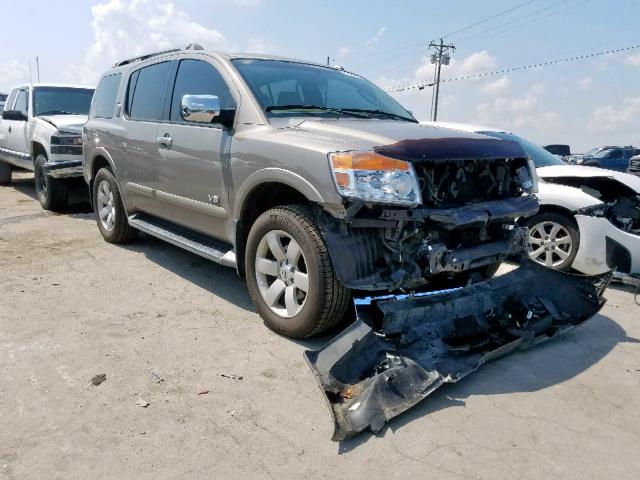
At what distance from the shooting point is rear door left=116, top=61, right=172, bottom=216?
467 cm

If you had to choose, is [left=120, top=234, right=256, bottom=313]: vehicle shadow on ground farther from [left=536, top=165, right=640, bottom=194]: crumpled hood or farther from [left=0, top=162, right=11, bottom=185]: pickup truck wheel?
[left=0, top=162, right=11, bottom=185]: pickup truck wheel

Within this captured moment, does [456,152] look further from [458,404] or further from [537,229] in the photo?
[537,229]

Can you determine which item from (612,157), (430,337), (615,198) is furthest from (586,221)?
(612,157)

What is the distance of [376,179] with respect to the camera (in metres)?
2.87

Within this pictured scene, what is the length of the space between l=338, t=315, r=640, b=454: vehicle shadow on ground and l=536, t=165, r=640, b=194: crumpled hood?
2.10 m

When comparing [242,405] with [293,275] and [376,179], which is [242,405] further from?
[376,179]

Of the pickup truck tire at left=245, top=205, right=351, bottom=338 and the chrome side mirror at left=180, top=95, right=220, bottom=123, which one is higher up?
the chrome side mirror at left=180, top=95, right=220, bottom=123

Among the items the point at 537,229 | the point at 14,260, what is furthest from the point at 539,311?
the point at 14,260

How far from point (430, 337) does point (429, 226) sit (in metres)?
0.65

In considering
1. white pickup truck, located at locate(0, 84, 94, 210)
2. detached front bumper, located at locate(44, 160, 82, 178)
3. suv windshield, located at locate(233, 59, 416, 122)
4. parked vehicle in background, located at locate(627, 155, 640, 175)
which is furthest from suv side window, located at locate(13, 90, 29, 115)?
parked vehicle in background, located at locate(627, 155, 640, 175)

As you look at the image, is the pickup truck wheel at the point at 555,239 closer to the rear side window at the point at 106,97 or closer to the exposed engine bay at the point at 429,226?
the exposed engine bay at the point at 429,226

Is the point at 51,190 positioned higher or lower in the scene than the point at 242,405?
higher

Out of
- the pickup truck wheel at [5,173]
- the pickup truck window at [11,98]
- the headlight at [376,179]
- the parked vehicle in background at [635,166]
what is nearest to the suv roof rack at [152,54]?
the headlight at [376,179]

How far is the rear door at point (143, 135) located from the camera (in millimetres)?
4668
